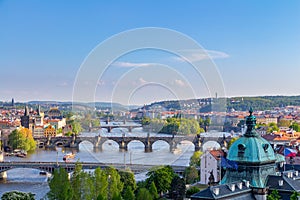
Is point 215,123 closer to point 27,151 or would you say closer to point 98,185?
point 27,151

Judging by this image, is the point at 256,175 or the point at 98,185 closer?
the point at 256,175

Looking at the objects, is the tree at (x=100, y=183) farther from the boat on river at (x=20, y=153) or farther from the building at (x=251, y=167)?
the boat on river at (x=20, y=153)

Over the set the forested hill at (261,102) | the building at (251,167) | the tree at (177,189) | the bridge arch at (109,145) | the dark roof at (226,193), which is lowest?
the tree at (177,189)

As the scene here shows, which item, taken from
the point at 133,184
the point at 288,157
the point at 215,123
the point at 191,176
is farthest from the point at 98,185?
the point at 215,123

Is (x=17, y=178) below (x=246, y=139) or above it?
below

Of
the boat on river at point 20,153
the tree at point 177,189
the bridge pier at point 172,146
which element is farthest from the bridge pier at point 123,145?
the tree at point 177,189

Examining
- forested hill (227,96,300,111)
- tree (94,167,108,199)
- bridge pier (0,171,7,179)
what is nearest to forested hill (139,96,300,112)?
forested hill (227,96,300,111)

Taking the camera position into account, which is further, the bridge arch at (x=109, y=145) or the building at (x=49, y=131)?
the building at (x=49, y=131)
